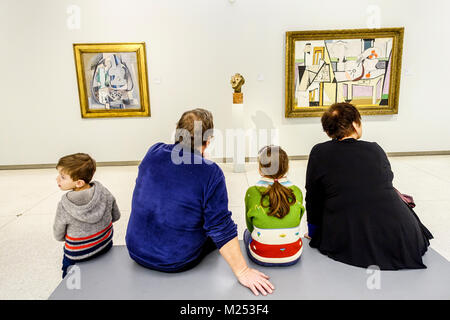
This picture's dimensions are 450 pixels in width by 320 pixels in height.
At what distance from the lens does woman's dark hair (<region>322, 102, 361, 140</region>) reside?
5.85ft

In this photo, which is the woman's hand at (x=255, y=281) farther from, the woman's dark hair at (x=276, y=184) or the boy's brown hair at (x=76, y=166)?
the boy's brown hair at (x=76, y=166)

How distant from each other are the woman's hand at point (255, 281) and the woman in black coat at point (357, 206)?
46cm

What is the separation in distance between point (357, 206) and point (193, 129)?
950 millimetres

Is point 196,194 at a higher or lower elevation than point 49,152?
higher

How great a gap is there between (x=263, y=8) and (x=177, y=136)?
4.43 metres

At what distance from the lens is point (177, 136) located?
5.04 feet

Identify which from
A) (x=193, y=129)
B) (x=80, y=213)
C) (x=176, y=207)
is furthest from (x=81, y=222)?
(x=193, y=129)

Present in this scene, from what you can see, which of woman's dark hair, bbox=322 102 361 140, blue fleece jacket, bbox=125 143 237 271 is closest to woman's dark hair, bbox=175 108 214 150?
blue fleece jacket, bbox=125 143 237 271

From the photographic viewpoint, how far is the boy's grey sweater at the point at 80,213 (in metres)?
1.66

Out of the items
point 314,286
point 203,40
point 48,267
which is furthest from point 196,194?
point 203,40

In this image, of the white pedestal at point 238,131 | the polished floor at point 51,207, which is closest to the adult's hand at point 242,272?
the polished floor at point 51,207

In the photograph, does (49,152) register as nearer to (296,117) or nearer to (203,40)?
(203,40)
